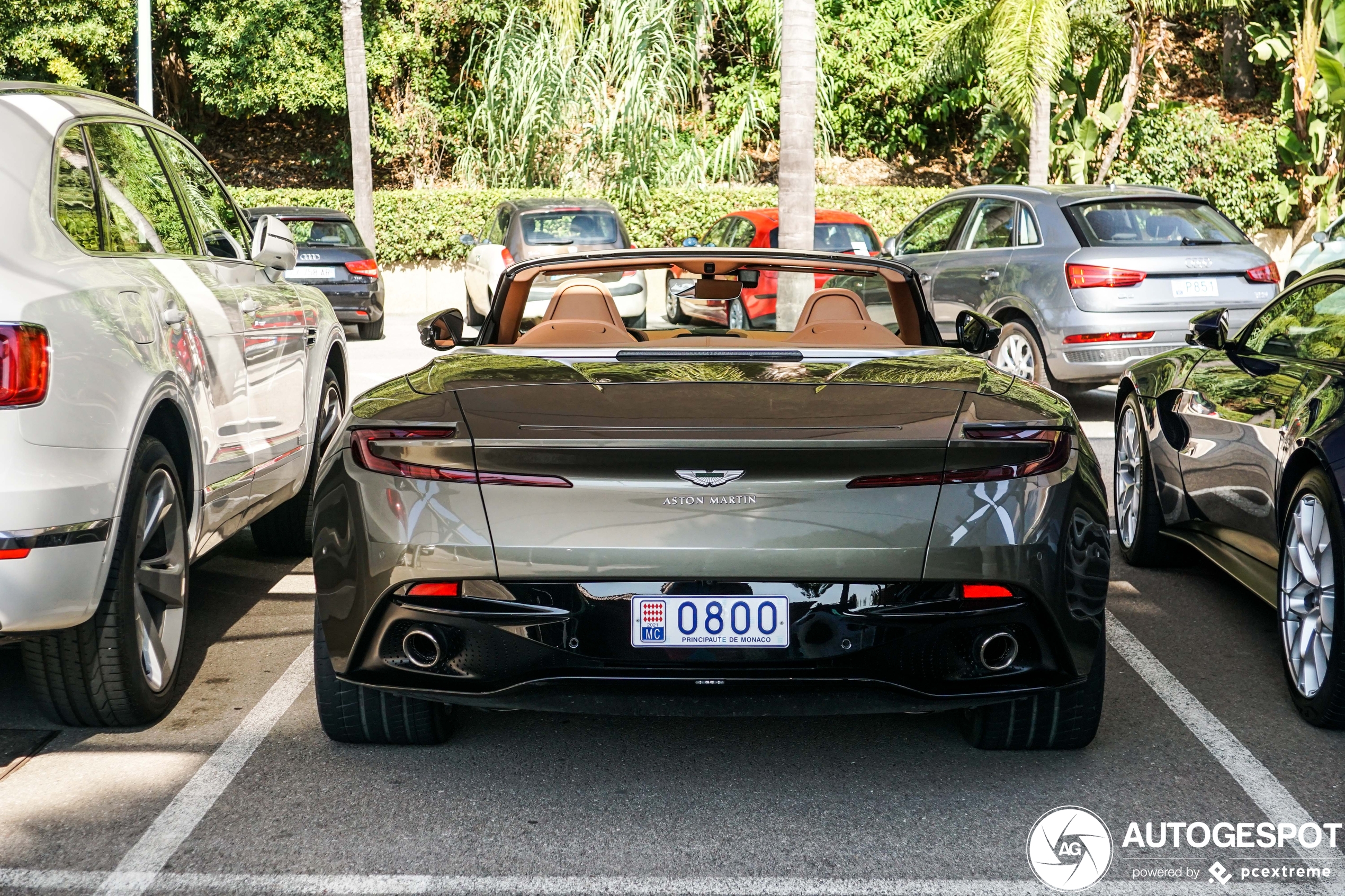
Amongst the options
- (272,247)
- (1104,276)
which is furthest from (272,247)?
(1104,276)

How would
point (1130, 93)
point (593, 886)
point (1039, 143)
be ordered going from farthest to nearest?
point (1130, 93), point (1039, 143), point (593, 886)

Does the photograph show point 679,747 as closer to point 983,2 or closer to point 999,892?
point 999,892

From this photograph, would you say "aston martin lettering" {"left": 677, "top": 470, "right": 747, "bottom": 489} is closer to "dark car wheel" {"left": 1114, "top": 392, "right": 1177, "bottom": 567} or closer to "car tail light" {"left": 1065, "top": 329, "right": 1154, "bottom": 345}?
"dark car wheel" {"left": 1114, "top": 392, "right": 1177, "bottom": 567}

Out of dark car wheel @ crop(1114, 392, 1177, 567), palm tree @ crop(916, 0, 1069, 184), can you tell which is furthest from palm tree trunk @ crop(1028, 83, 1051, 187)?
dark car wheel @ crop(1114, 392, 1177, 567)

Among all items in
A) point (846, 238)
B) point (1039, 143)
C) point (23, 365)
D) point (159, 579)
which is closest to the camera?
point (23, 365)

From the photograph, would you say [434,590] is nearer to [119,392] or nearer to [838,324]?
[119,392]

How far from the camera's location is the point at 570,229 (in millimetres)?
16406

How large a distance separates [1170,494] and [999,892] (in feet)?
10.4

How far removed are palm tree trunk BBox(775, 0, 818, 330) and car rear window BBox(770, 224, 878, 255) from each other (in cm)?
229

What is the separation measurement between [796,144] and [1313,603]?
9.20 meters

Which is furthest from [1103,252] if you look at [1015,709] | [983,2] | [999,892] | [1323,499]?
[983,2]

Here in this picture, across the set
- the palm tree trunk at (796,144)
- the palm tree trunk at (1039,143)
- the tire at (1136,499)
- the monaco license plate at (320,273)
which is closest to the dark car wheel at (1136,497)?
the tire at (1136,499)

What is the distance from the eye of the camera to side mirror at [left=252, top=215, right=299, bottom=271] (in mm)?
5551

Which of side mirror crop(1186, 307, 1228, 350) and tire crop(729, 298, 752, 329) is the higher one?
side mirror crop(1186, 307, 1228, 350)
